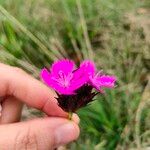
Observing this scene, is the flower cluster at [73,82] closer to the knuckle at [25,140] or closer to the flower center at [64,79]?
the flower center at [64,79]

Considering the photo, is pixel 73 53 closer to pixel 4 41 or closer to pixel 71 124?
pixel 4 41

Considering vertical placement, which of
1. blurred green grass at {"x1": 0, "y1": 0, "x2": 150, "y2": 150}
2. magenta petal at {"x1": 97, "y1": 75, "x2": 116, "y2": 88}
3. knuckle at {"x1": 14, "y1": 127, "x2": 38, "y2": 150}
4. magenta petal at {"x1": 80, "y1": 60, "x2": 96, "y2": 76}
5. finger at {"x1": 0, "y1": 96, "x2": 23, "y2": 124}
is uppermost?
blurred green grass at {"x1": 0, "y1": 0, "x2": 150, "y2": 150}

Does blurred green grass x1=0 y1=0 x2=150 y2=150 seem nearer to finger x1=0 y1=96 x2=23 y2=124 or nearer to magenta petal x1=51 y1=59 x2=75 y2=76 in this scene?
finger x1=0 y1=96 x2=23 y2=124

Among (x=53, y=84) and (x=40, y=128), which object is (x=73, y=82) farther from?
(x=40, y=128)

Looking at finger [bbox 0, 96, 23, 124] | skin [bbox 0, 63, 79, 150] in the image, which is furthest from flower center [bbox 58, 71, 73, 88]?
finger [bbox 0, 96, 23, 124]

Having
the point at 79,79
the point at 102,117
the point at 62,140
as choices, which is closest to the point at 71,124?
the point at 62,140
